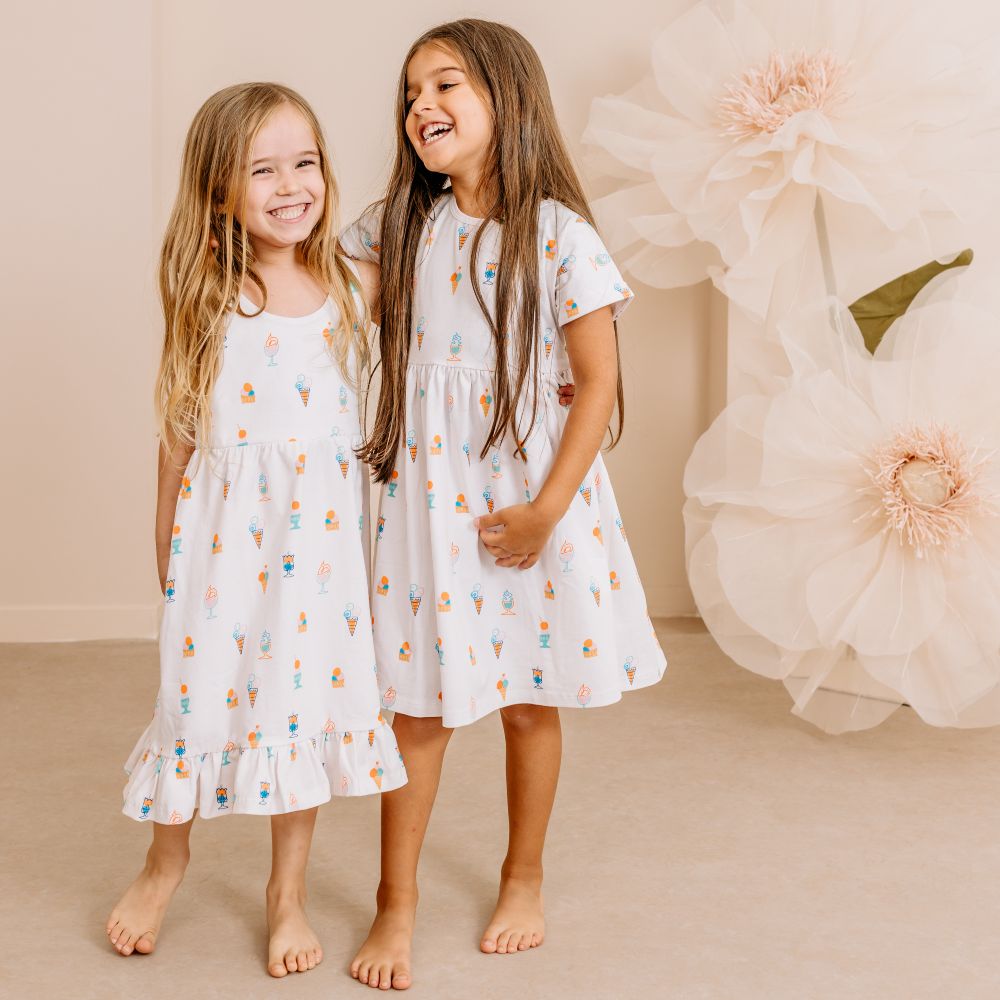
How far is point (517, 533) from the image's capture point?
1266 mm

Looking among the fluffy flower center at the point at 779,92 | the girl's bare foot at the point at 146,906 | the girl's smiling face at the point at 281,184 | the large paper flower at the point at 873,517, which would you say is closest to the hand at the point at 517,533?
the girl's smiling face at the point at 281,184

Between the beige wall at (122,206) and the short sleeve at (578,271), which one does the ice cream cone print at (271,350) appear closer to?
the short sleeve at (578,271)

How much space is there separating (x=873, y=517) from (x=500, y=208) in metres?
0.93

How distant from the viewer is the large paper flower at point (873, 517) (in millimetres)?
1812

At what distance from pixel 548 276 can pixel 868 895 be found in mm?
878

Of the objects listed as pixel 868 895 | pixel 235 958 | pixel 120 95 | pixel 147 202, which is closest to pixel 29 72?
pixel 120 95

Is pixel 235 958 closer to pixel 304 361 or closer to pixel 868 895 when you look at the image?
pixel 304 361

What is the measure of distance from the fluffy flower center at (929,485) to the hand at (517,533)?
2.66 feet

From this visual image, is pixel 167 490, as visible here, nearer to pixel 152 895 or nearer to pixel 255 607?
pixel 255 607

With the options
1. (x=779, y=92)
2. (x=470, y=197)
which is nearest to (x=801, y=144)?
(x=779, y=92)

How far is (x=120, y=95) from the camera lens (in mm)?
2439

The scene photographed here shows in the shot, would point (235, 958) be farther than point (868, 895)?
No

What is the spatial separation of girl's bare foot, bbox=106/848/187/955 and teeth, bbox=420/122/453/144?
87 centimetres

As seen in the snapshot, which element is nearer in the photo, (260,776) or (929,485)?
(260,776)
